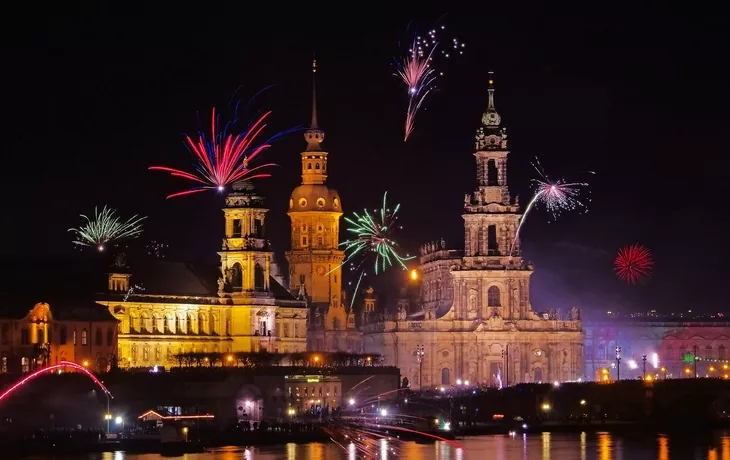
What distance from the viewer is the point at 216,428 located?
144500 mm

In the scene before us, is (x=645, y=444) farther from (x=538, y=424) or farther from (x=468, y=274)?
(x=468, y=274)

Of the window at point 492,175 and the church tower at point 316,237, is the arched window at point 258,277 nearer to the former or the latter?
the church tower at point 316,237

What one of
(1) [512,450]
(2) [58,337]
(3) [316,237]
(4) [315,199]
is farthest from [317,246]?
(1) [512,450]

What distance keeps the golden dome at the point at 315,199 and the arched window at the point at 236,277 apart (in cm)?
2084

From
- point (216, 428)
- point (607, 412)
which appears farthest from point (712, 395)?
point (216, 428)

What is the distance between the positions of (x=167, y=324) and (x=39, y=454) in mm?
44742

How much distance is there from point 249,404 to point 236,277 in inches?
847

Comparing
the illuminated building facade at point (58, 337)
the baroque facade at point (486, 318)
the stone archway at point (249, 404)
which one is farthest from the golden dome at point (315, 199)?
the stone archway at point (249, 404)

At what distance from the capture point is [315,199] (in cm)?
19538

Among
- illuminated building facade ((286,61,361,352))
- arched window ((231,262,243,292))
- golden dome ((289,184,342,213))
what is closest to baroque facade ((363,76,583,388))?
illuminated building facade ((286,61,361,352))

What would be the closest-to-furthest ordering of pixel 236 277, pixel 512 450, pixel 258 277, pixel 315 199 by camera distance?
pixel 512 450, pixel 258 277, pixel 236 277, pixel 315 199

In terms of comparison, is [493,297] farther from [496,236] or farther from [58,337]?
[58,337]

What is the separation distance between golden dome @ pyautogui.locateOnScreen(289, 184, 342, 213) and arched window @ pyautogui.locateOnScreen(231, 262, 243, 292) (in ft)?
68.4

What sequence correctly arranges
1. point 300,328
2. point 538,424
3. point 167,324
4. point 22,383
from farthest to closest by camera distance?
1. point 300,328
2. point 167,324
3. point 538,424
4. point 22,383
